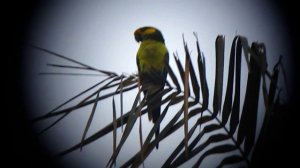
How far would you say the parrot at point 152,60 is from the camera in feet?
3.47

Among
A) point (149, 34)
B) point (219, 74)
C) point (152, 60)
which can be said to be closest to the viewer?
Answer: point (219, 74)

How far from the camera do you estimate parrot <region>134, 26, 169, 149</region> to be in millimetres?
1057

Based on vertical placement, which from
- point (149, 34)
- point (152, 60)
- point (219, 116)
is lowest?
point (219, 116)

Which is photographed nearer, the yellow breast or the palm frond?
the palm frond

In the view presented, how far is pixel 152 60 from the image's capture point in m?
2.37

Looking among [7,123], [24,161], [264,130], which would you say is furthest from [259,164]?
[7,123]

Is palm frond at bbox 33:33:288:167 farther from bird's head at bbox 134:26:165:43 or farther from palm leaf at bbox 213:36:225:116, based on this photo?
bird's head at bbox 134:26:165:43

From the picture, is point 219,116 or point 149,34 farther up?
point 149,34

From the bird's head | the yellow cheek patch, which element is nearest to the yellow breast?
the bird's head

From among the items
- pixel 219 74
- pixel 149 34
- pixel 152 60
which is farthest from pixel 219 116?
pixel 149 34

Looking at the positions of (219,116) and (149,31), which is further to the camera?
(149,31)

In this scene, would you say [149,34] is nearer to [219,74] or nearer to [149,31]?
[149,31]

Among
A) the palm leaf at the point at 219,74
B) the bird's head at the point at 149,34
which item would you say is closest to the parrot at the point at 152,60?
the bird's head at the point at 149,34

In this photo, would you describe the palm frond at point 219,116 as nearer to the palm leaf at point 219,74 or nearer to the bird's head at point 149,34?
the palm leaf at point 219,74
